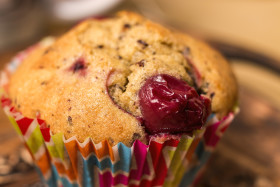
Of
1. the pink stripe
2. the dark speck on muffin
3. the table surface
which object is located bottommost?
the table surface

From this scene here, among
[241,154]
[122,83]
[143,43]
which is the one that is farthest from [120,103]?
[241,154]

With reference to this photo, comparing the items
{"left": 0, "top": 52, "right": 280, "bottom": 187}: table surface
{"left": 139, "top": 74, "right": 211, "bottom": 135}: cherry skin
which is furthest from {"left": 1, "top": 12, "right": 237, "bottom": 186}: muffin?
{"left": 0, "top": 52, "right": 280, "bottom": 187}: table surface

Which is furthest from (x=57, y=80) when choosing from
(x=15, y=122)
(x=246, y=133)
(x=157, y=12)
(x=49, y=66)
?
(x=157, y=12)

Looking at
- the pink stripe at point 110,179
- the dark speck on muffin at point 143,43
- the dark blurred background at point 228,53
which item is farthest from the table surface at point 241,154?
the dark speck on muffin at point 143,43

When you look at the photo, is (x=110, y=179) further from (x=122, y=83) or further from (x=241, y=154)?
(x=241, y=154)

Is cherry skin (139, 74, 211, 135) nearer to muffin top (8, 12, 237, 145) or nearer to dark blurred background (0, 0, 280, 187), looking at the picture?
muffin top (8, 12, 237, 145)

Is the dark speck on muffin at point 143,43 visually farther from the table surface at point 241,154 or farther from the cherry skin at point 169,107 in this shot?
the table surface at point 241,154

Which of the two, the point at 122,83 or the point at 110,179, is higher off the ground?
the point at 122,83
